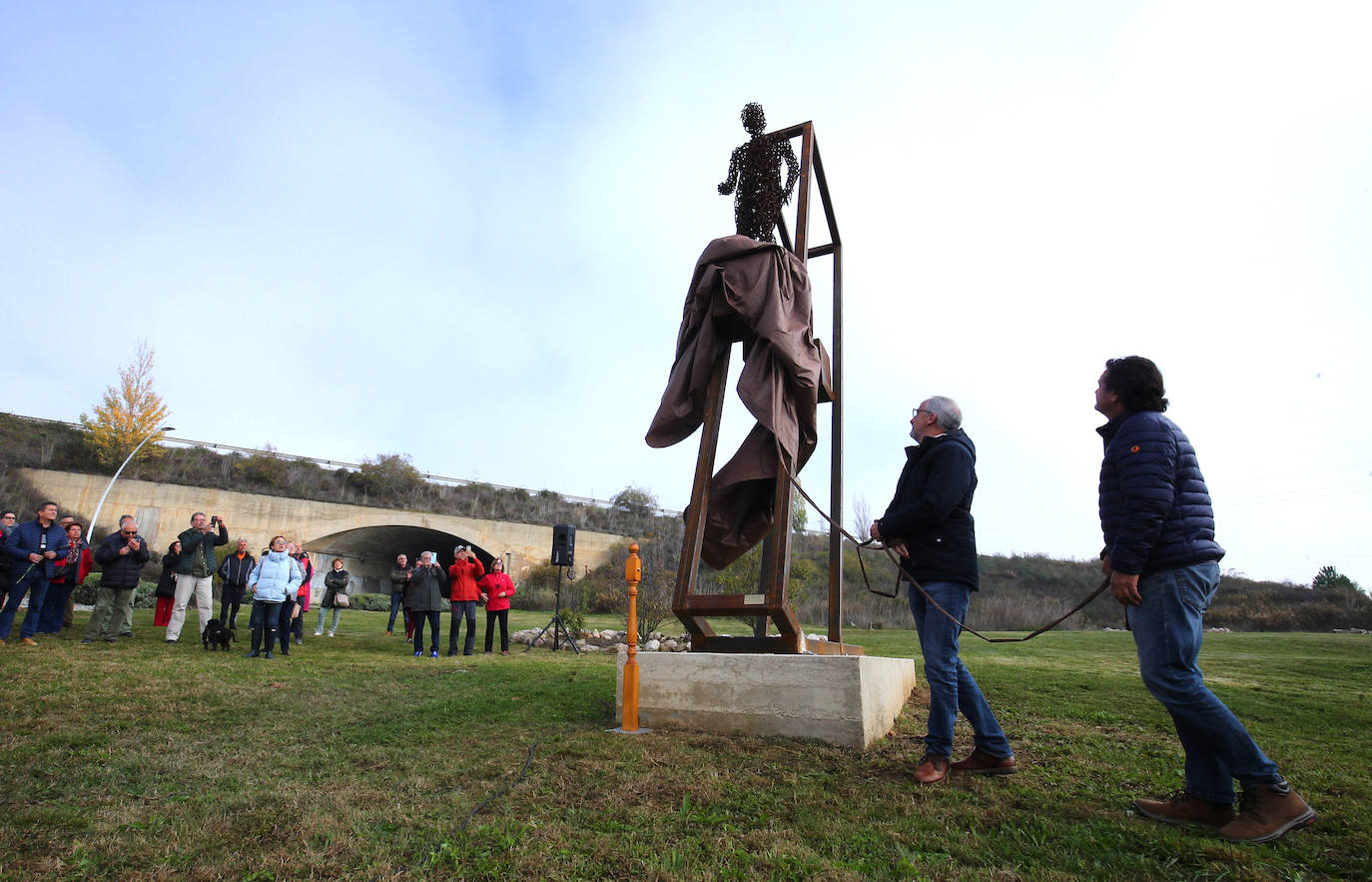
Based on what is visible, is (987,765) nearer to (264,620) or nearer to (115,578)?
(264,620)

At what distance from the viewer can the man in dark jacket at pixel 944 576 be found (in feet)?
10.8

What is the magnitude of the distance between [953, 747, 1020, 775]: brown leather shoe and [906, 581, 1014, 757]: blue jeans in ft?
0.07

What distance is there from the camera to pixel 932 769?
10.4 ft

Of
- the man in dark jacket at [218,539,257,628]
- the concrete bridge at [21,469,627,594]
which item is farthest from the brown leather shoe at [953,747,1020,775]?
the concrete bridge at [21,469,627,594]

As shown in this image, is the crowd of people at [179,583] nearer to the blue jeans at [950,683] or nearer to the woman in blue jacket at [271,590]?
the woman in blue jacket at [271,590]

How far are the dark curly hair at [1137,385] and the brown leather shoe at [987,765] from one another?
1.73 meters

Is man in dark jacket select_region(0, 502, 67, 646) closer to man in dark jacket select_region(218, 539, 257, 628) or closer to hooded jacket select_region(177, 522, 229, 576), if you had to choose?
hooded jacket select_region(177, 522, 229, 576)

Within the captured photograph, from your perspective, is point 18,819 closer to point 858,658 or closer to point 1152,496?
point 858,658

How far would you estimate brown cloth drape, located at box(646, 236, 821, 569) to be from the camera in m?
4.46

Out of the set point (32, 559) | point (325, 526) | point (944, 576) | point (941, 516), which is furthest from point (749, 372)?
point (325, 526)

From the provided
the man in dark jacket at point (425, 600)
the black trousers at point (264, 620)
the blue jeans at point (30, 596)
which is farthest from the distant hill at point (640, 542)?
the blue jeans at point (30, 596)

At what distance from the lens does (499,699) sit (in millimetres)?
5301

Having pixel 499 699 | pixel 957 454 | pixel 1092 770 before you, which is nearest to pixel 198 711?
pixel 499 699

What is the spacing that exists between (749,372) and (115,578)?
969 centimetres
